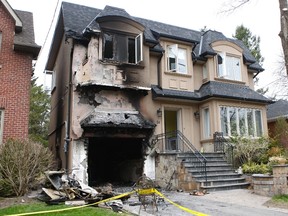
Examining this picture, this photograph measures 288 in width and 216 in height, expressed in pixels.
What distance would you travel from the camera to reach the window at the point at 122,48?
1418 cm

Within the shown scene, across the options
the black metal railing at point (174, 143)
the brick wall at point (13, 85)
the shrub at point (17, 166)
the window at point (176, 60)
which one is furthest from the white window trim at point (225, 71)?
the shrub at point (17, 166)

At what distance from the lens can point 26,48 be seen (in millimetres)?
11898

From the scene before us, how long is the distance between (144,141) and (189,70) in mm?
5066

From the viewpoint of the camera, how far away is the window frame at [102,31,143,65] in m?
14.1

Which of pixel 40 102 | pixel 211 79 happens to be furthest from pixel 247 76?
pixel 40 102

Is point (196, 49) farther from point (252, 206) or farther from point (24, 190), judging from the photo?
point (24, 190)

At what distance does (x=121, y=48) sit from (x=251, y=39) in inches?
1035

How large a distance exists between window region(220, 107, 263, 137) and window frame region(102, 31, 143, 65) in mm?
5614

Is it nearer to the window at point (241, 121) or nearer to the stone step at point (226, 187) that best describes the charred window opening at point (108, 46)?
the window at point (241, 121)

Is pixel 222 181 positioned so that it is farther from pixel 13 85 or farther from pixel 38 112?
pixel 38 112

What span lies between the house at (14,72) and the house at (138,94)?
7.28ft

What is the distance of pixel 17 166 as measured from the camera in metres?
9.42

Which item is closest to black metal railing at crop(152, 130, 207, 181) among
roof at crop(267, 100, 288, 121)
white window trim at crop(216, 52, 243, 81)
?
white window trim at crop(216, 52, 243, 81)

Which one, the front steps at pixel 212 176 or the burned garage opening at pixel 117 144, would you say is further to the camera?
the burned garage opening at pixel 117 144
